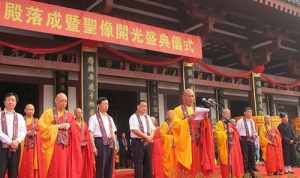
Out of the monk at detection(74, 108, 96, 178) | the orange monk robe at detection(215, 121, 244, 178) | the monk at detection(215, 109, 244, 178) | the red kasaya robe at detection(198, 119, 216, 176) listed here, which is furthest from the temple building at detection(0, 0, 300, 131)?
the monk at detection(74, 108, 96, 178)

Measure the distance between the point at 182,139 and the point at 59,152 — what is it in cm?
152

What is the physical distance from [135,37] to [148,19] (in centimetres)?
124

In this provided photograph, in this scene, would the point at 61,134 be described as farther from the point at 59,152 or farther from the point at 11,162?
the point at 11,162

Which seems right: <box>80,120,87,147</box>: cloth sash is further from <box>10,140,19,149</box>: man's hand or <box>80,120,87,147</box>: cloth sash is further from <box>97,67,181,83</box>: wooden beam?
<box>97,67,181,83</box>: wooden beam

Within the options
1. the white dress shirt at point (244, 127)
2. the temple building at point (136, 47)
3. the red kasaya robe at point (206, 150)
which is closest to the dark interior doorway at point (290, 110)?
the temple building at point (136, 47)

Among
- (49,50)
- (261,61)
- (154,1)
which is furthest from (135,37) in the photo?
(261,61)

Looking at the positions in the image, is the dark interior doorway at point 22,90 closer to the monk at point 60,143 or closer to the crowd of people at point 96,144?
the crowd of people at point 96,144

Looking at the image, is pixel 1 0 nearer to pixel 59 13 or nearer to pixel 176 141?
pixel 59 13

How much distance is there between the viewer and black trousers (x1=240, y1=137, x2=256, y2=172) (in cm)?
746

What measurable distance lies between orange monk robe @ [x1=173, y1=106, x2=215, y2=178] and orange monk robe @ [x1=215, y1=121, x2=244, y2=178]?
5.13 feet

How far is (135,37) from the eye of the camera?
7.21m

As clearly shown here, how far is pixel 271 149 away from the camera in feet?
27.2

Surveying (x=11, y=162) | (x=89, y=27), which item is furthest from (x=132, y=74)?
(x=11, y=162)

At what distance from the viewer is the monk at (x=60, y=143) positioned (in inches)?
199
